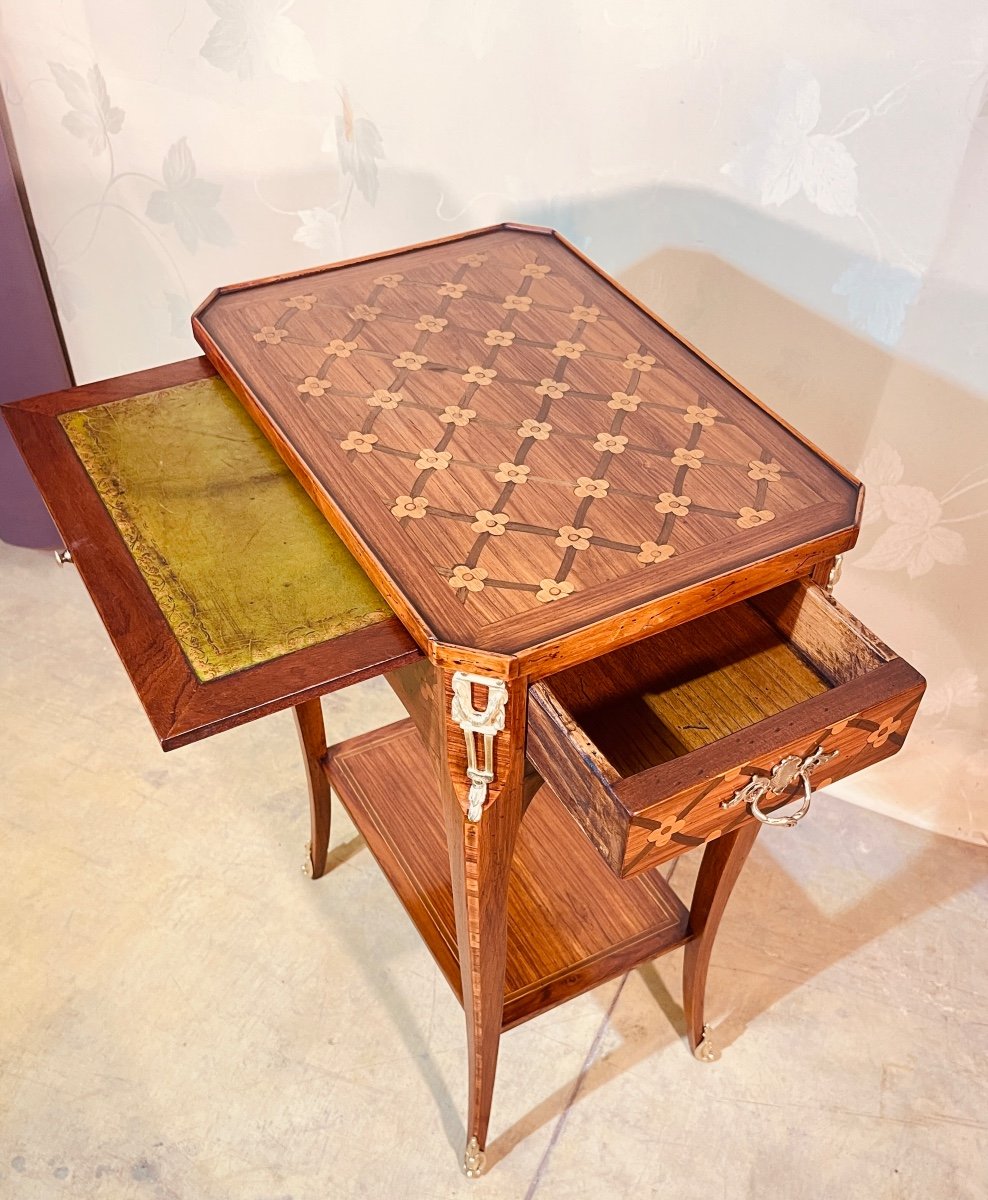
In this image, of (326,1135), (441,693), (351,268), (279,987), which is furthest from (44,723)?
(441,693)

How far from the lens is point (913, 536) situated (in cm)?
145

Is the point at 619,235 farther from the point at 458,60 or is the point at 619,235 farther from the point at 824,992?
the point at 824,992

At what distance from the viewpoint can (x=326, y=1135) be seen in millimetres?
1361

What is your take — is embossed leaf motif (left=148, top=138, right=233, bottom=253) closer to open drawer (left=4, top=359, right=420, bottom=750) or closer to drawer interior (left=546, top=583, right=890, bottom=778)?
open drawer (left=4, top=359, right=420, bottom=750)

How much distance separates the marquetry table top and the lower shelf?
521 millimetres

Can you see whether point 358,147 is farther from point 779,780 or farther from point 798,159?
point 779,780

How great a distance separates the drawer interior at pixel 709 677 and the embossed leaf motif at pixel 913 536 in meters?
0.44

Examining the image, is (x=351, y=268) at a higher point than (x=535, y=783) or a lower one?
higher

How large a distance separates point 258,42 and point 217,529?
2.92 feet

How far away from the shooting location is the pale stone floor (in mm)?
1342

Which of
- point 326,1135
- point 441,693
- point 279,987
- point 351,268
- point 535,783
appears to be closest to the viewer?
point 441,693

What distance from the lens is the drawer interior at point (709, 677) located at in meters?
1.02

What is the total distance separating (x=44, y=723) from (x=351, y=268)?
100cm

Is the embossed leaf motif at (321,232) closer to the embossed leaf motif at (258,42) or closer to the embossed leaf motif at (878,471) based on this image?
the embossed leaf motif at (258,42)
